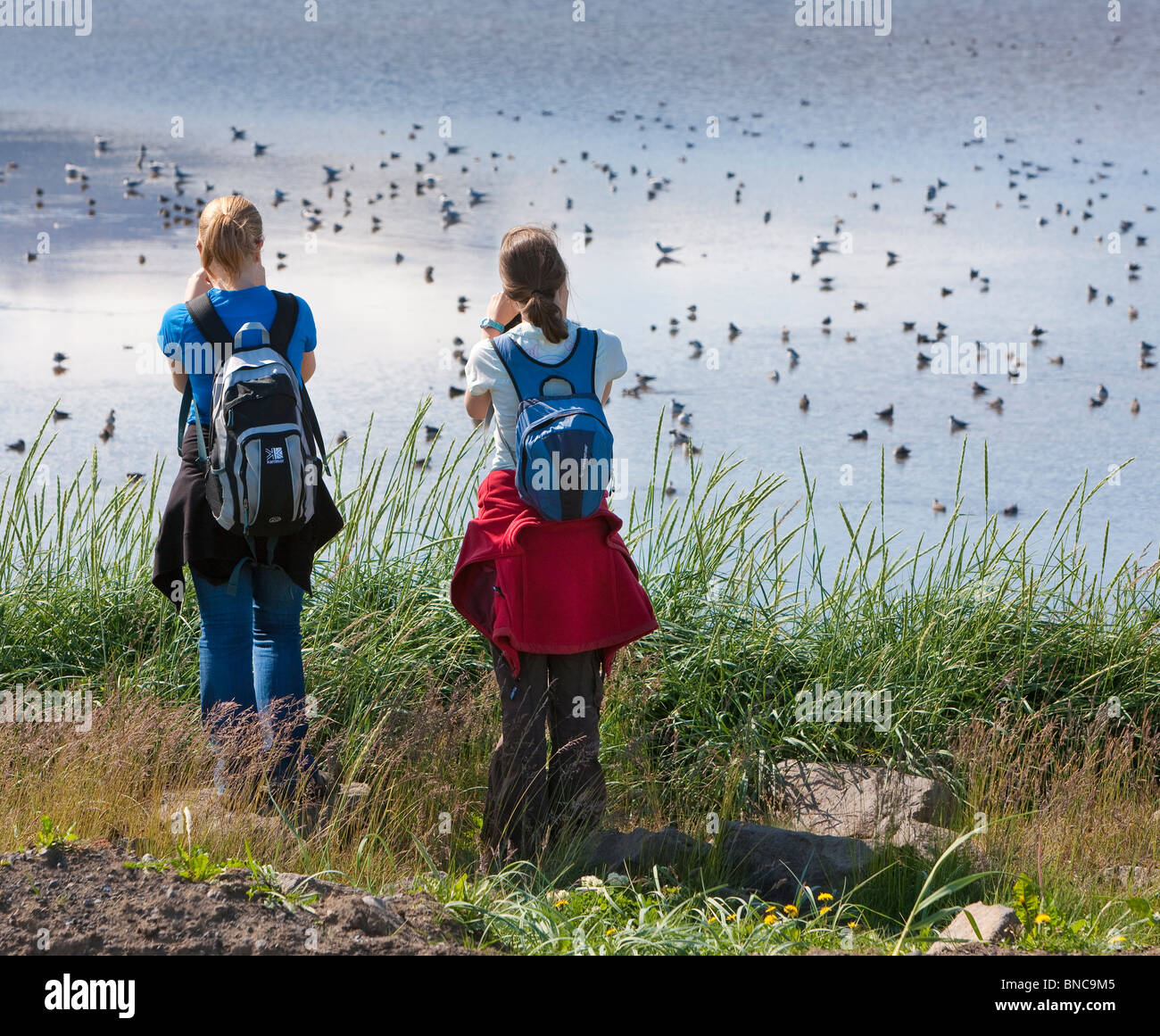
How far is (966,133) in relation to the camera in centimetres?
1559

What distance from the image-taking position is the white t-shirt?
12.8 feet

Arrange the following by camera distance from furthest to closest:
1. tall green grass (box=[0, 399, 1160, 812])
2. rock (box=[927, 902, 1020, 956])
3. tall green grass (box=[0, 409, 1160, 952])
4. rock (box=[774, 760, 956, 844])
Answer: tall green grass (box=[0, 399, 1160, 812]) → rock (box=[774, 760, 956, 844]) → tall green grass (box=[0, 409, 1160, 952]) → rock (box=[927, 902, 1020, 956])

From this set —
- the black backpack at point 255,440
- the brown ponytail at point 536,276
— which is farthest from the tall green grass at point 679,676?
the brown ponytail at point 536,276

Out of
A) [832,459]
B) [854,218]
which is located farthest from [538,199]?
[832,459]

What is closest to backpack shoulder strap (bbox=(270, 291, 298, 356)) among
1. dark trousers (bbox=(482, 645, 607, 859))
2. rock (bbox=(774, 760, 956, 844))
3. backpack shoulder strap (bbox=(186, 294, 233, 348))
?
backpack shoulder strap (bbox=(186, 294, 233, 348))

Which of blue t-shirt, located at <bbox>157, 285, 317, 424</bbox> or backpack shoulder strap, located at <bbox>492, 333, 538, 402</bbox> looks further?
blue t-shirt, located at <bbox>157, 285, 317, 424</bbox>

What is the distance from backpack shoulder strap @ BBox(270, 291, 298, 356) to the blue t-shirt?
0.02 meters

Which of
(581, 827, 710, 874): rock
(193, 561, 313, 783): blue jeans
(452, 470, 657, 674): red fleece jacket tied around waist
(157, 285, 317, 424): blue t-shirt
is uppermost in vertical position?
(157, 285, 317, 424): blue t-shirt

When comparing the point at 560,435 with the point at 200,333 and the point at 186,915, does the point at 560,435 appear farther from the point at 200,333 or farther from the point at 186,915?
the point at 186,915

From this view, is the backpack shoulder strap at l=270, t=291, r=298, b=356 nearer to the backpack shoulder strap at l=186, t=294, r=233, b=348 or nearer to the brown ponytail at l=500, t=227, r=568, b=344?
the backpack shoulder strap at l=186, t=294, r=233, b=348

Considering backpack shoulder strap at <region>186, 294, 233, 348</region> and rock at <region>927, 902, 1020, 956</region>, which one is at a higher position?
backpack shoulder strap at <region>186, 294, 233, 348</region>

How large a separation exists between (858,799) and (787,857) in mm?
525

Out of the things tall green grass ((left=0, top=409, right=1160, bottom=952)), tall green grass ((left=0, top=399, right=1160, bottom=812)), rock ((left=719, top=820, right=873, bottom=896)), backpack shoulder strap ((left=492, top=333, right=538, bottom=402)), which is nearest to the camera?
backpack shoulder strap ((left=492, top=333, right=538, bottom=402))

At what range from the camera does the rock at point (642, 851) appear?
4113mm
